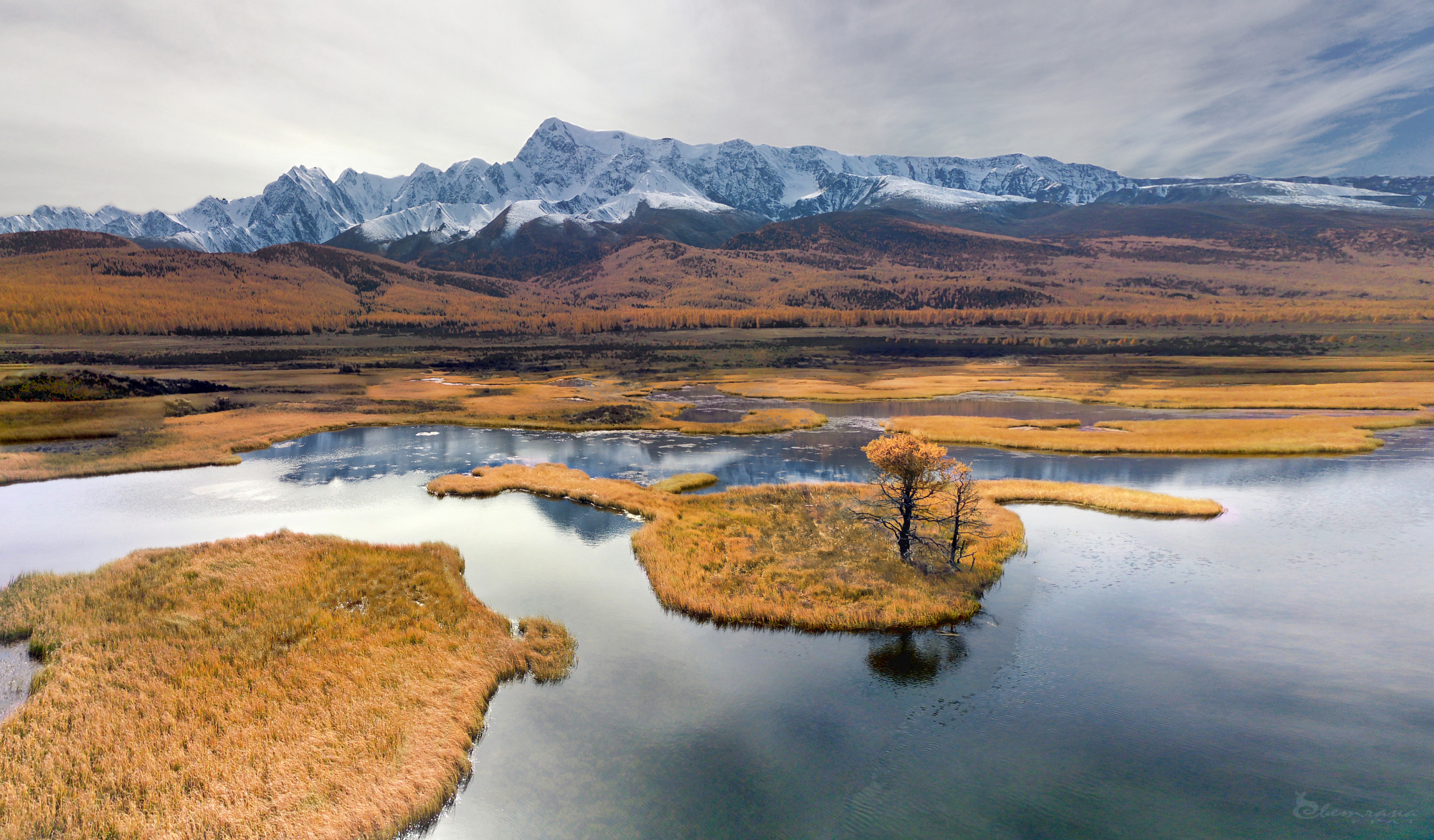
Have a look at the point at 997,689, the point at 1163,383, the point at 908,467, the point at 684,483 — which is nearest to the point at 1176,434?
the point at 908,467

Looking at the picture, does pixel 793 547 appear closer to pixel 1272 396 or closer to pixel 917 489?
pixel 917 489

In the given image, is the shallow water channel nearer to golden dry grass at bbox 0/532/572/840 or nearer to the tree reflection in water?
the tree reflection in water

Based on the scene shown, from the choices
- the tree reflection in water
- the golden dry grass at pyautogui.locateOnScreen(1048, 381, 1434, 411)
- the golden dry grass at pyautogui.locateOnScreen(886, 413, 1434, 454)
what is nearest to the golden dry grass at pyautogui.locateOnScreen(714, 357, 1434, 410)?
the golden dry grass at pyautogui.locateOnScreen(1048, 381, 1434, 411)

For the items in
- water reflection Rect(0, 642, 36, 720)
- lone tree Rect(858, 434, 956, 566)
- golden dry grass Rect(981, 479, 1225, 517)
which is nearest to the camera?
water reflection Rect(0, 642, 36, 720)

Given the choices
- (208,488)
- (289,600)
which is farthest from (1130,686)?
(208,488)

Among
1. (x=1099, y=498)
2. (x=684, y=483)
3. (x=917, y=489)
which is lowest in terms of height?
(x=684, y=483)

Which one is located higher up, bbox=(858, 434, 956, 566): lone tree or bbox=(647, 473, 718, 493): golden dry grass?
bbox=(858, 434, 956, 566): lone tree

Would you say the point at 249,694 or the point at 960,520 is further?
the point at 960,520
